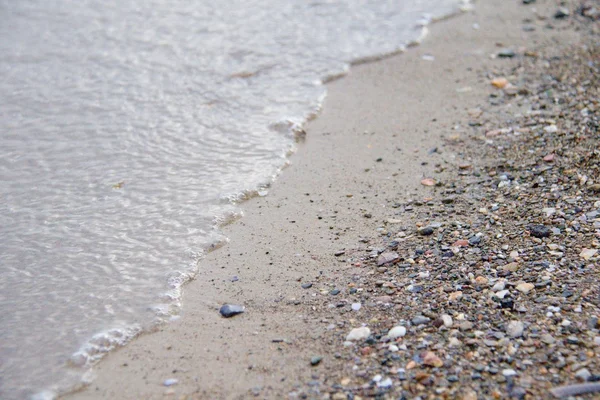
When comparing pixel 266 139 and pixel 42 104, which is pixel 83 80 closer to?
pixel 42 104

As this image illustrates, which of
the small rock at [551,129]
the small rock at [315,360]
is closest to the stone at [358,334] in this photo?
the small rock at [315,360]

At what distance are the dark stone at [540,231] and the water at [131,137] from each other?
1.58 meters

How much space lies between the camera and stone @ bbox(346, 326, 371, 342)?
2.59 m

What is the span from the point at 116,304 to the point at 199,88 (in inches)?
94.9

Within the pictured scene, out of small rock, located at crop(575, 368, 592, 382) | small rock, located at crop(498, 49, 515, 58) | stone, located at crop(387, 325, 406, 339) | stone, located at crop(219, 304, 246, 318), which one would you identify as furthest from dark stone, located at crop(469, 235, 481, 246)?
small rock, located at crop(498, 49, 515, 58)

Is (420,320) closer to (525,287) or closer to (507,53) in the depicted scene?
(525,287)

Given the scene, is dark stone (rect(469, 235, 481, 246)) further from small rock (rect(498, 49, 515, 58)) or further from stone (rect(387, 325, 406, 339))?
small rock (rect(498, 49, 515, 58))

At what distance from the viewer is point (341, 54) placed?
217 inches

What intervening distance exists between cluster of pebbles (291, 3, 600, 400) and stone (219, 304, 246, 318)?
1.14ft

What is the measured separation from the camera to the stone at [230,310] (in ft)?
9.40

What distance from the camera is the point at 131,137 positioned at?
4367 millimetres

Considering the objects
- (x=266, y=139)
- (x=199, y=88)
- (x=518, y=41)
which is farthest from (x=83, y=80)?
(x=518, y=41)

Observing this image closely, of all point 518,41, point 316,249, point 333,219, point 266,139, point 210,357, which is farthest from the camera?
point 518,41

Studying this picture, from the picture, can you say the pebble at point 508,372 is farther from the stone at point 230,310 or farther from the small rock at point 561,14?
the small rock at point 561,14
